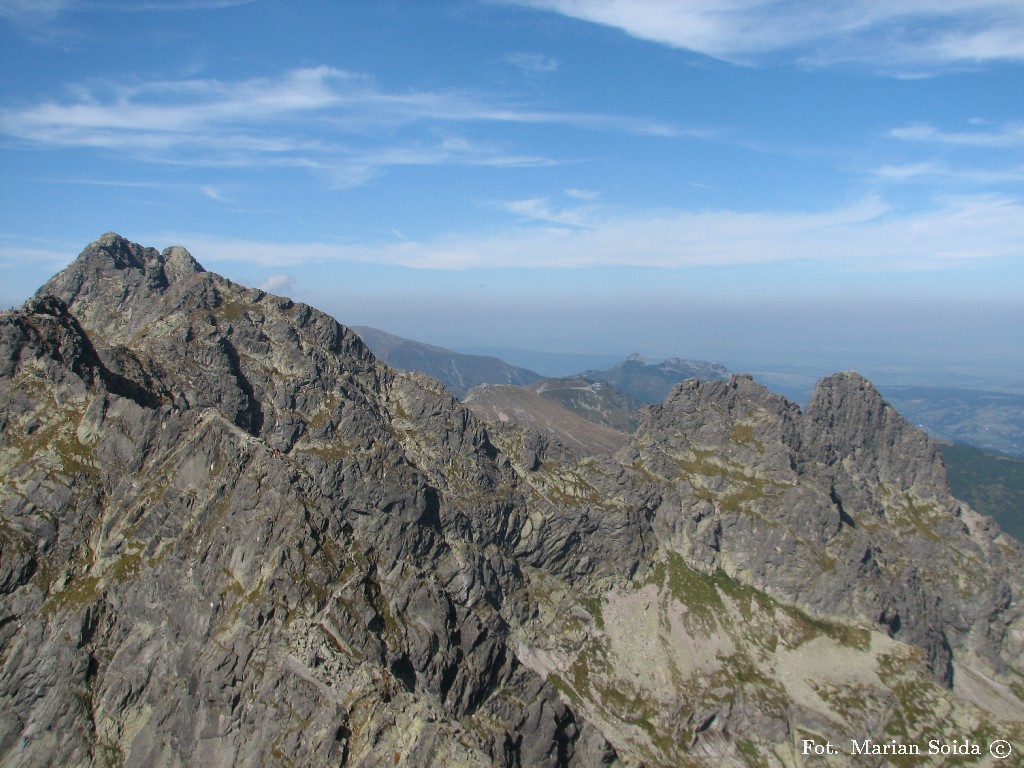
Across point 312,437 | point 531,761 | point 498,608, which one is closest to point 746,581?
point 498,608

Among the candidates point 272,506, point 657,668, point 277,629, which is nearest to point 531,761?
point 277,629

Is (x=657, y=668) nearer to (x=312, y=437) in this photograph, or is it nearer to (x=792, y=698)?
(x=792, y=698)

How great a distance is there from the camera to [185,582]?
298 feet

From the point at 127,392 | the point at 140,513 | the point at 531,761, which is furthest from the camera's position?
the point at 127,392

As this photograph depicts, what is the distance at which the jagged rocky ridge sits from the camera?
257 feet

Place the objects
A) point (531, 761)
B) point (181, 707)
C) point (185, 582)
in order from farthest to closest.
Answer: point (185, 582) < point (531, 761) < point (181, 707)

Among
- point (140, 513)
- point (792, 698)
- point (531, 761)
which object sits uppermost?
point (140, 513)

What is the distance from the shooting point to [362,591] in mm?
88062

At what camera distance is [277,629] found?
261 ft

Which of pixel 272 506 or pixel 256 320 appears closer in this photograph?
pixel 272 506

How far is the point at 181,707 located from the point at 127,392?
251 ft

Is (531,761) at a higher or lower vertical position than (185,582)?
lower

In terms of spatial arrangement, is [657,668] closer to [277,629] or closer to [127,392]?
[277,629]

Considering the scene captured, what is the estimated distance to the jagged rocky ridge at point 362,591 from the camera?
257 feet
